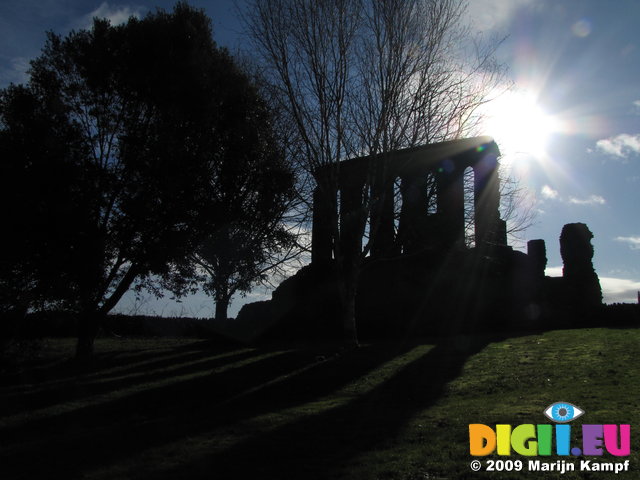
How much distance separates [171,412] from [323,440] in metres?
4.60

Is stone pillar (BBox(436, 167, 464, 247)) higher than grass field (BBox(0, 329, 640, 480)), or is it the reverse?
stone pillar (BBox(436, 167, 464, 247))

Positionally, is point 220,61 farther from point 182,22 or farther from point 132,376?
point 132,376

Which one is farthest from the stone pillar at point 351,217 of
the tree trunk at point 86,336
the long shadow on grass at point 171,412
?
the tree trunk at point 86,336

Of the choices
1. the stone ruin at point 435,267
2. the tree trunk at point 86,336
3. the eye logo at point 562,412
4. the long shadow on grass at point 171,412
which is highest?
the stone ruin at point 435,267

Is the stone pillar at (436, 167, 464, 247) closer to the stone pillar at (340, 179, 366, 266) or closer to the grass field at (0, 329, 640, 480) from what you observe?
the stone pillar at (340, 179, 366, 266)

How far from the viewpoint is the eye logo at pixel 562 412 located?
25.7ft

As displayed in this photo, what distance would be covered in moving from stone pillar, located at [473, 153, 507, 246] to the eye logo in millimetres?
14084

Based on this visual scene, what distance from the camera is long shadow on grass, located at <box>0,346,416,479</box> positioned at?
8117 mm

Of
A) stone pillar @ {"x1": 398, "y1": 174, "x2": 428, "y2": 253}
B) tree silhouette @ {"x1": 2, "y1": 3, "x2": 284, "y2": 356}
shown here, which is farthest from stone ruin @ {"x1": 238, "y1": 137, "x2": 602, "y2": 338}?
tree silhouette @ {"x1": 2, "y1": 3, "x2": 284, "y2": 356}

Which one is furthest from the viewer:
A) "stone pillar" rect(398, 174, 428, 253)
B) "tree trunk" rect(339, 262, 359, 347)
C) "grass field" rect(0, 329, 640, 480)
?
"stone pillar" rect(398, 174, 428, 253)

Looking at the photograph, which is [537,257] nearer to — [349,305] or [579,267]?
[579,267]

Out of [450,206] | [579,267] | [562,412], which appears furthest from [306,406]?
[579,267]

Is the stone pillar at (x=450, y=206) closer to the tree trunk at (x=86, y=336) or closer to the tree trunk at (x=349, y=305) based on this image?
the tree trunk at (x=349, y=305)

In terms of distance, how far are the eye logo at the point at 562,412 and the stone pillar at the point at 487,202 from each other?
46.2 ft
